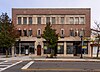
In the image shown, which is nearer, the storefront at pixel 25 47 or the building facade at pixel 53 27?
the building facade at pixel 53 27

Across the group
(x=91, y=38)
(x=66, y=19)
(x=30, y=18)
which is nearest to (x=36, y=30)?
(x=30, y=18)

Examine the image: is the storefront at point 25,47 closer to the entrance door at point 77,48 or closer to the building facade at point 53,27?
the building facade at point 53,27

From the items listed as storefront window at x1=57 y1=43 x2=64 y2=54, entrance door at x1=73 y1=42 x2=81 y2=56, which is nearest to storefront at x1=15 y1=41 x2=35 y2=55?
storefront window at x1=57 y1=43 x2=64 y2=54

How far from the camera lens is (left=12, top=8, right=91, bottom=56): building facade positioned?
67.8 metres

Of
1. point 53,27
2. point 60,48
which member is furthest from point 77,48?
point 53,27

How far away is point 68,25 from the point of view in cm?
6825

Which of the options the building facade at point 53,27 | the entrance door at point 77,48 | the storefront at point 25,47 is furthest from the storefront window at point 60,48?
the storefront at point 25,47

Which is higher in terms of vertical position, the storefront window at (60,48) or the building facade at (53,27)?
the building facade at (53,27)

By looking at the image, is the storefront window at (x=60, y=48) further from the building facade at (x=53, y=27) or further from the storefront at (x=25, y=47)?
the storefront at (x=25, y=47)

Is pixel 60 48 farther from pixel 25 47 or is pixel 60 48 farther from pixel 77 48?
pixel 25 47

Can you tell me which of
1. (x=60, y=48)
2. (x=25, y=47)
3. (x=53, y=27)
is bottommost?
(x=60, y=48)

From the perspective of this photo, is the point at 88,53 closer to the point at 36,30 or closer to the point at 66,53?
the point at 66,53

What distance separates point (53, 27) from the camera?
6819 centimetres

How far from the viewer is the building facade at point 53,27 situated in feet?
222
